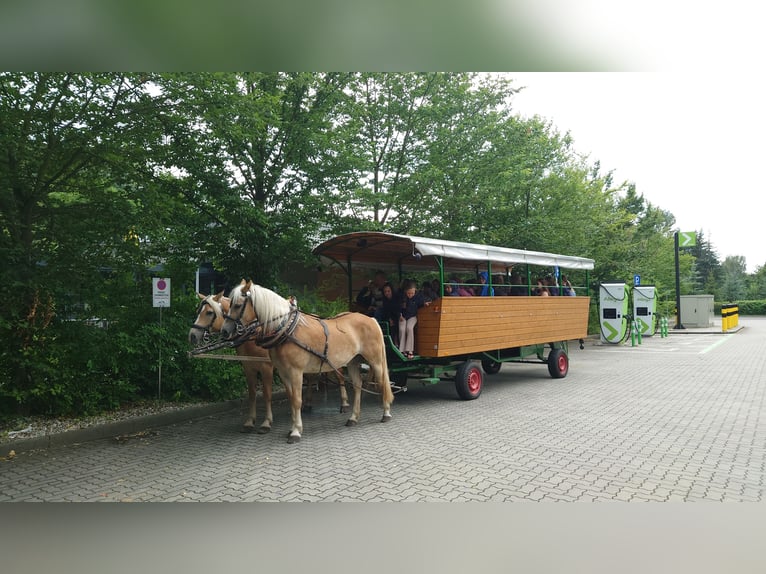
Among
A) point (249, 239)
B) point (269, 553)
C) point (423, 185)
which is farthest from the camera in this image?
point (423, 185)

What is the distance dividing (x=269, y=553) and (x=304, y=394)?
5.78m

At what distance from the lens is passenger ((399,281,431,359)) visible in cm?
908

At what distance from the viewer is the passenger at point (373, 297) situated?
9552 mm

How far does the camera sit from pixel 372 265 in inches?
422

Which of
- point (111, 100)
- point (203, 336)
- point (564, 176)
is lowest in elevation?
point (203, 336)

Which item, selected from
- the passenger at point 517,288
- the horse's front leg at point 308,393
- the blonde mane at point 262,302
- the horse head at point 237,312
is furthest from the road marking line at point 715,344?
the horse head at point 237,312

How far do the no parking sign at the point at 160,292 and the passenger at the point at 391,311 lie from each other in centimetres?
342

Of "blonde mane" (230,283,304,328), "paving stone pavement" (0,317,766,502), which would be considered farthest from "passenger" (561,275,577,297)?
"blonde mane" (230,283,304,328)

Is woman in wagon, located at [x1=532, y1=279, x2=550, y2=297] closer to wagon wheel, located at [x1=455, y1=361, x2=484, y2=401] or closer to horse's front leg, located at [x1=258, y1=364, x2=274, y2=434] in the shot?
wagon wheel, located at [x1=455, y1=361, x2=484, y2=401]

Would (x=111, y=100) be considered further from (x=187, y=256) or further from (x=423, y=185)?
(x=423, y=185)

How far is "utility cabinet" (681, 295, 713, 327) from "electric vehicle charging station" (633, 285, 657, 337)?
8245 millimetres
